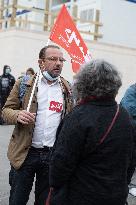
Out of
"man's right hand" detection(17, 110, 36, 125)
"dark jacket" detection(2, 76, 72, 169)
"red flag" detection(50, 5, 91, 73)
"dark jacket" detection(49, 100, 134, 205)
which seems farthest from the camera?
"red flag" detection(50, 5, 91, 73)

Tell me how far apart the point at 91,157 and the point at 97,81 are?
45 cm

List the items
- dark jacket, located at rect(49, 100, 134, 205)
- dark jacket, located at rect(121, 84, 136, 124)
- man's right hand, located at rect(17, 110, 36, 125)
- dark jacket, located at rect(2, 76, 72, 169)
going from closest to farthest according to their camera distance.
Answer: dark jacket, located at rect(49, 100, 134, 205)
man's right hand, located at rect(17, 110, 36, 125)
dark jacket, located at rect(2, 76, 72, 169)
dark jacket, located at rect(121, 84, 136, 124)

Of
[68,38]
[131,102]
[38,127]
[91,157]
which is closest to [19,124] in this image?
[38,127]

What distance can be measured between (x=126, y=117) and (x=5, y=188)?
12.7 ft

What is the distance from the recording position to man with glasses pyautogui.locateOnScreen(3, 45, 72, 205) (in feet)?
13.3

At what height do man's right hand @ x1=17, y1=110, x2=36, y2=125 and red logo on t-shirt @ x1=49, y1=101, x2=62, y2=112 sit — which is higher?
red logo on t-shirt @ x1=49, y1=101, x2=62, y2=112

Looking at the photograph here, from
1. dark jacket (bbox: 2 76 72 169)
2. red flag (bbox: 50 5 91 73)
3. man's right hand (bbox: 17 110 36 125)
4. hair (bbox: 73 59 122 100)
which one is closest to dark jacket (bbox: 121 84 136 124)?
red flag (bbox: 50 5 91 73)

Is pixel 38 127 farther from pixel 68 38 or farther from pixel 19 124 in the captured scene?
pixel 68 38

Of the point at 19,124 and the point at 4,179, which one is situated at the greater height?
the point at 19,124

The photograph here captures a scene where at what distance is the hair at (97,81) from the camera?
119 inches

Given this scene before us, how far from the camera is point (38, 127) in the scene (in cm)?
409

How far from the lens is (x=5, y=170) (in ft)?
25.7

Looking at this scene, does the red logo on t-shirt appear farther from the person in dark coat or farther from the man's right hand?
the person in dark coat

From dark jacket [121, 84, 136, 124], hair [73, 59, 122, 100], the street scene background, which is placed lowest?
the street scene background
